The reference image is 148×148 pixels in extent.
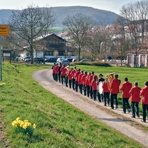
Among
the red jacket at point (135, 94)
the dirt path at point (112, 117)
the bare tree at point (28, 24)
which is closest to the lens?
the dirt path at point (112, 117)

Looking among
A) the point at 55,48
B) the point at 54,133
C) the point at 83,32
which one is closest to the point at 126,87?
the point at 54,133

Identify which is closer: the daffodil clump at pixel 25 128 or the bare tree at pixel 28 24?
the daffodil clump at pixel 25 128

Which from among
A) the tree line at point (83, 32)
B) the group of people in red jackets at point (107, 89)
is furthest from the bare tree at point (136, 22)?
the group of people in red jackets at point (107, 89)

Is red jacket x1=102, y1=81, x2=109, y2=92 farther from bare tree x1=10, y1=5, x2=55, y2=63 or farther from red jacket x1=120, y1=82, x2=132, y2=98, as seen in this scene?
bare tree x1=10, y1=5, x2=55, y2=63

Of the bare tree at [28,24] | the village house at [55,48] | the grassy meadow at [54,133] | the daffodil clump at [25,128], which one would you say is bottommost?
the grassy meadow at [54,133]

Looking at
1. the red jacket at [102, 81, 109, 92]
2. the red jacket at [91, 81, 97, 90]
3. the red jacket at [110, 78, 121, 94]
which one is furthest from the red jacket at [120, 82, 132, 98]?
the red jacket at [91, 81, 97, 90]

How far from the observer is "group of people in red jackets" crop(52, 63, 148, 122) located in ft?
52.6

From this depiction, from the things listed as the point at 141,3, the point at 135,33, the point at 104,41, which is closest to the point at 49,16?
the point at 104,41

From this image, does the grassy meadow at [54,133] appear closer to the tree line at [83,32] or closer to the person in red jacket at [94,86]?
the person in red jacket at [94,86]

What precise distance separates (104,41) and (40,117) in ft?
248

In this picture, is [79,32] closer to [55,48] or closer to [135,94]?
[55,48]

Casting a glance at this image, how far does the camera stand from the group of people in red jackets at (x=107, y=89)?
16.0m

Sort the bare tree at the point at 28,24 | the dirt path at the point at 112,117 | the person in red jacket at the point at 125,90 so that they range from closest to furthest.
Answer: the dirt path at the point at 112,117 → the person in red jacket at the point at 125,90 → the bare tree at the point at 28,24

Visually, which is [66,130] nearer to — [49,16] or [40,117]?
[40,117]
